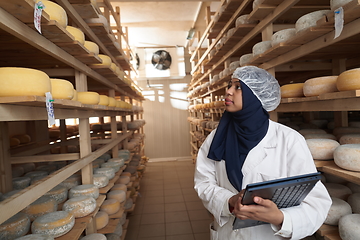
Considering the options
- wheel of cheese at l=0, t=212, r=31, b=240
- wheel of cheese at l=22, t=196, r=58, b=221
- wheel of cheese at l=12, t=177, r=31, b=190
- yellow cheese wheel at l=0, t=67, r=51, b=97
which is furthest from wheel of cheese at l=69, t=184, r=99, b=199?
yellow cheese wheel at l=0, t=67, r=51, b=97

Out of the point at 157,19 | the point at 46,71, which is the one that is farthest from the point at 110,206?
the point at 157,19

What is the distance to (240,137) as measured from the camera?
1.41 meters

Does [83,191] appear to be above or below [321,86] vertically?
below

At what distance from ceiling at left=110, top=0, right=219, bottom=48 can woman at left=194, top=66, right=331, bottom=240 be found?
3770 mm

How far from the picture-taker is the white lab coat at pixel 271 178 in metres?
1.18

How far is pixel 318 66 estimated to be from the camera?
2.47 meters

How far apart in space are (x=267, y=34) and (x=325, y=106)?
961 millimetres

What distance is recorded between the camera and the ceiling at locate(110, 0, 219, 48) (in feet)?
17.2

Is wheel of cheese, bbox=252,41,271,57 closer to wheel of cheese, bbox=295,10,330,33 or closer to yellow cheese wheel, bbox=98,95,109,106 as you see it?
wheel of cheese, bbox=295,10,330,33

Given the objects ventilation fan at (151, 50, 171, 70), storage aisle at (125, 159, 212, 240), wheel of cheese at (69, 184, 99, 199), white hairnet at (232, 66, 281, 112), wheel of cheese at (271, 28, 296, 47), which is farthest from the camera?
ventilation fan at (151, 50, 171, 70)

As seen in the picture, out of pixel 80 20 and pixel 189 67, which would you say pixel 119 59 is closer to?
pixel 80 20

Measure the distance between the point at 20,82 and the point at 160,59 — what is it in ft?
23.6

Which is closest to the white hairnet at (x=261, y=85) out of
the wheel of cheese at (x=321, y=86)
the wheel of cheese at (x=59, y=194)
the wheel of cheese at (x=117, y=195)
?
the wheel of cheese at (x=321, y=86)

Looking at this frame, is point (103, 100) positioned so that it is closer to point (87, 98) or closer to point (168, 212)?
point (87, 98)
